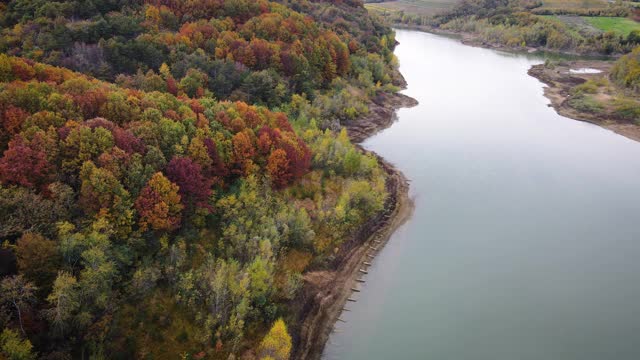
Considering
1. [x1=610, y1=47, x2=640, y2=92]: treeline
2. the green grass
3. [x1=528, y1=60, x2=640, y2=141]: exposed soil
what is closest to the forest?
[x1=528, y1=60, x2=640, y2=141]: exposed soil

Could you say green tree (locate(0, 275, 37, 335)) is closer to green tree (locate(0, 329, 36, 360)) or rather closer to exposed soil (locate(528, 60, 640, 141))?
green tree (locate(0, 329, 36, 360))

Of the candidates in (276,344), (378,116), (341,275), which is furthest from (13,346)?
(378,116)

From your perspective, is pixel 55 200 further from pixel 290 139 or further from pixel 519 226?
pixel 519 226

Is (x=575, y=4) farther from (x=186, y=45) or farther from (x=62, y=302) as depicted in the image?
(x=62, y=302)

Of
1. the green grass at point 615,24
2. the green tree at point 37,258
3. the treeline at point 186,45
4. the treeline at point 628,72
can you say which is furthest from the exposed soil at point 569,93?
the green tree at point 37,258

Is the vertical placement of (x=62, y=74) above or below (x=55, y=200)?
above

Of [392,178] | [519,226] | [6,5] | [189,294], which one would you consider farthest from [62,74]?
[519,226]
